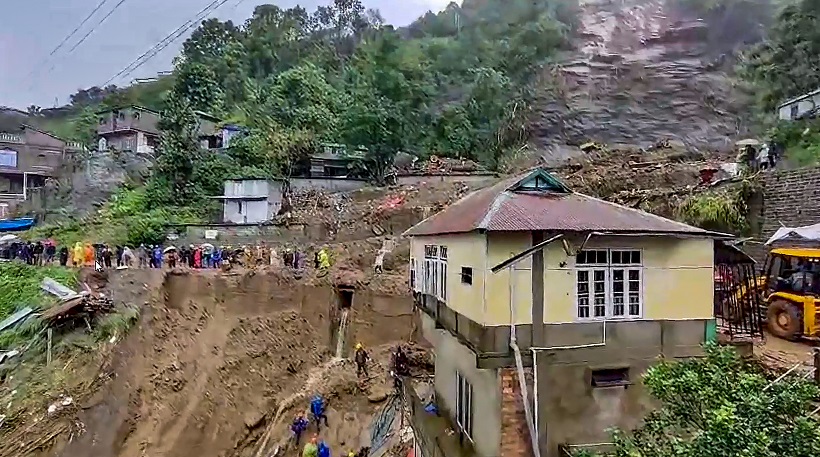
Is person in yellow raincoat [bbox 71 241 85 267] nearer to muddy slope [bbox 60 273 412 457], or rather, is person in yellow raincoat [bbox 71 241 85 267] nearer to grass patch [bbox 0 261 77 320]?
grass patch [bbox 0 261 77 320]

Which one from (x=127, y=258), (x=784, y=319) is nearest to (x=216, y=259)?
(x=127, y=258)

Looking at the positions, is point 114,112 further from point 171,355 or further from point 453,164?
point 171,355

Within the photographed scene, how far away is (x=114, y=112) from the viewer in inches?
2184

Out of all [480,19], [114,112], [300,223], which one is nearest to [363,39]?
[480,19]

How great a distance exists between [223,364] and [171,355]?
3071 millimetres

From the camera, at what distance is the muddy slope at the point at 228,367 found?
22.8 m

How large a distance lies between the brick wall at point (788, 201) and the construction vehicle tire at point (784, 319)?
506 centimetres

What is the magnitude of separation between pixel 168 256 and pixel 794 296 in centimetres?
2785

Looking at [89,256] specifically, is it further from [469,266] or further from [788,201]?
[788,201]

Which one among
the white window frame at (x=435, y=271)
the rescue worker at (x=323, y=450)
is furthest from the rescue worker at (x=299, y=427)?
the white window frame at (x=435, y=271)

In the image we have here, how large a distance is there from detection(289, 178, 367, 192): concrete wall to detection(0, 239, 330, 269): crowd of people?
8125 millimetres

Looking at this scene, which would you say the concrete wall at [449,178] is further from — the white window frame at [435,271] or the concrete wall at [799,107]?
the white window frame at [435,271]

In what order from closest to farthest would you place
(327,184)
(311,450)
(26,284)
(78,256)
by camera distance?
1. (311,450)
2. (26,284)
3. (78,256)
4. (327,184)

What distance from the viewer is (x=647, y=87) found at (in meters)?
65.0
